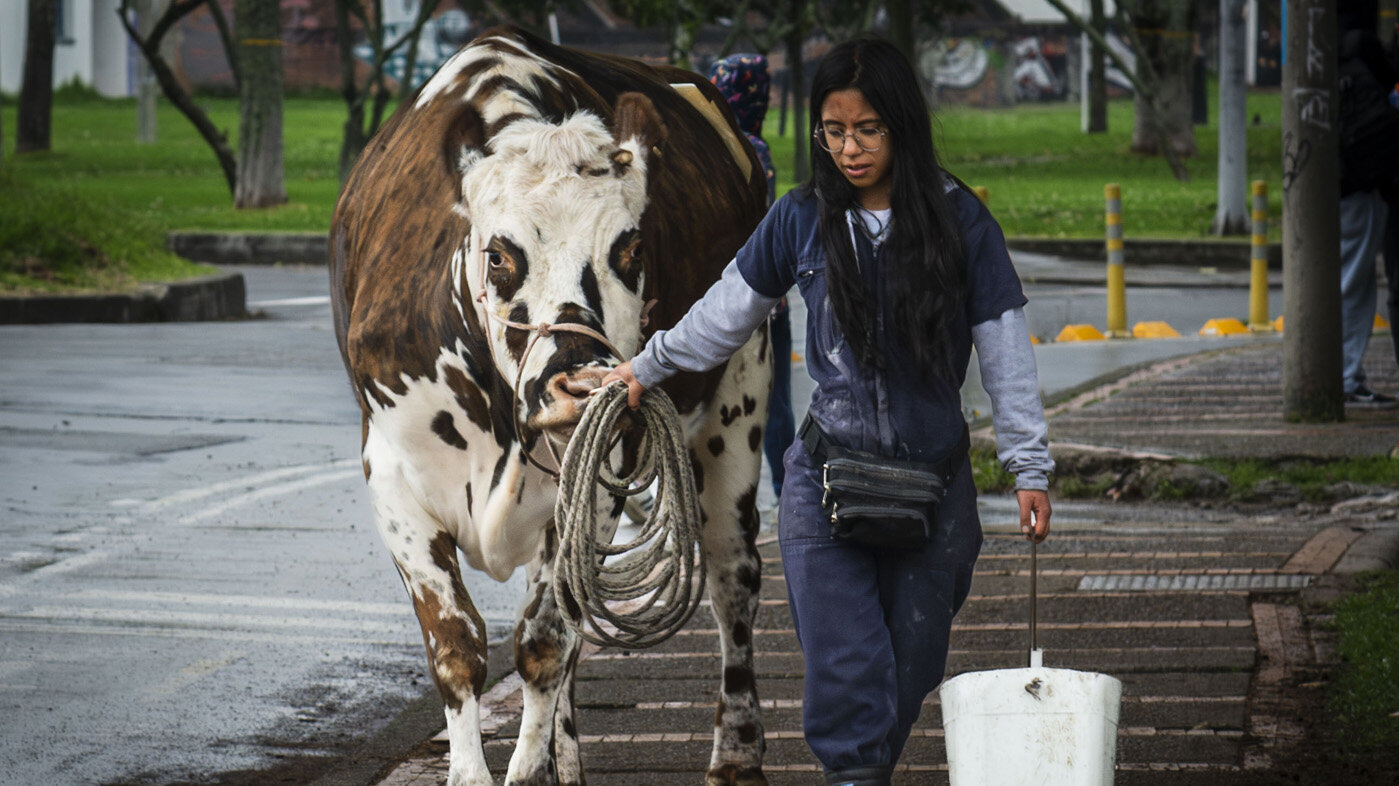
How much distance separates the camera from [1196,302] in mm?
18719

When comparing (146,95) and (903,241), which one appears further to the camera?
(146,95)

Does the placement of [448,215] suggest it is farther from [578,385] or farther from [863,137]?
[863,137]

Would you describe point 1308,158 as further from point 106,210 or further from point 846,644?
point 106,210

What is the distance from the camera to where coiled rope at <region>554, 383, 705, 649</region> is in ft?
14.3

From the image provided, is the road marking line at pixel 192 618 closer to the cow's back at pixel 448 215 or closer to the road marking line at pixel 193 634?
the road marking line at pixel 193 634

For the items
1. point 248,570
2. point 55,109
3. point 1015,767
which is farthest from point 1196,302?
point 55,109

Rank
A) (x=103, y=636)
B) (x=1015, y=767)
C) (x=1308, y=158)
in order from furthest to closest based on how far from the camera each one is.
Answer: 1. (x=1308, y=158)
2. (x=103, y=636)
3. (x=1015, y=767)

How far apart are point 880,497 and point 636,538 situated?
0.72m

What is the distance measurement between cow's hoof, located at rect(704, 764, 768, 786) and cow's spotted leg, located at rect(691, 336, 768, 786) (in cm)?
46

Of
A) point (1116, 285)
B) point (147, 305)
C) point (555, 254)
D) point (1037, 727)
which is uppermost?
point (555, 254)

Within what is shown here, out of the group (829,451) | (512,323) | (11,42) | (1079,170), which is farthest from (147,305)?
(11,42)

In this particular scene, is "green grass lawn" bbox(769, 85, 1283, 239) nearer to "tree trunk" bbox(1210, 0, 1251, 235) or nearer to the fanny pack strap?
"tree trunk" bbox(1210, 0, 1251, 235)

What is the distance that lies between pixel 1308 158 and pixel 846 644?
22.5 feet

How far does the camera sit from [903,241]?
419 cm
